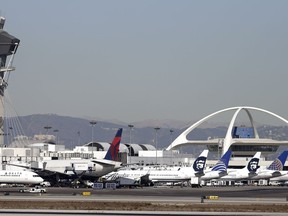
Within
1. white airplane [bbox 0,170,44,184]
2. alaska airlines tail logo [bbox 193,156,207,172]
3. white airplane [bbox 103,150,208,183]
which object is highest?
alaska airlines tail logo [bbox 193,156,207,172]

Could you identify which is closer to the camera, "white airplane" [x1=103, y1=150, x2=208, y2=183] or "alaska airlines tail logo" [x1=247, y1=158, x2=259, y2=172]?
"white airplane" [x1=103, y1=150, x2=208, y2=183]

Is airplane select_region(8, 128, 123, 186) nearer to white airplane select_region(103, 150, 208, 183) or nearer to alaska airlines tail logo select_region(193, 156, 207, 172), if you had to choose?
white airplane select_region(103, 150, 208, 183)

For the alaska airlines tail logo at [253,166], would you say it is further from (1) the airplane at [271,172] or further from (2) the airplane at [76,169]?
(2) the airplane at [76,169]

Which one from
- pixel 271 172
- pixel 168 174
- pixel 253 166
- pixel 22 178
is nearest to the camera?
pixel 22 178

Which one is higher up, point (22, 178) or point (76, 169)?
point (76, 169)

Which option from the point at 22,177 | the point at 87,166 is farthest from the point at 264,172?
the point at 22,177

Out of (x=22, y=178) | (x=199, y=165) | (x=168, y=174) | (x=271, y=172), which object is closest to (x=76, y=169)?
(x=168, y=174)

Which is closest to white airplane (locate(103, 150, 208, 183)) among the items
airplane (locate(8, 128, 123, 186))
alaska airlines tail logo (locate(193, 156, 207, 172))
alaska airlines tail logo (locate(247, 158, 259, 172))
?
alaska airlines tail logo (locate(193, 156, 207, 172))

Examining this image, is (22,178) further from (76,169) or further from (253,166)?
(253,166)

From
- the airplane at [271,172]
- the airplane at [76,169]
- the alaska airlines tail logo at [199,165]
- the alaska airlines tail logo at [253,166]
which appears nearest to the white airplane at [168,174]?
the alaska airlines tail logo at [199,165]

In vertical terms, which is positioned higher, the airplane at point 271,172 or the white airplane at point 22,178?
the airplane at point 271,172

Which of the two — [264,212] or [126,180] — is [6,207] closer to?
[264,212]

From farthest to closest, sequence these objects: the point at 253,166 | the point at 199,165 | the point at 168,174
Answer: the point at 253,166 → the point at 168,174 → the point at 199,165

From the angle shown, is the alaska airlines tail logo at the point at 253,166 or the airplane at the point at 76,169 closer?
the airplane at the point at 76,169
